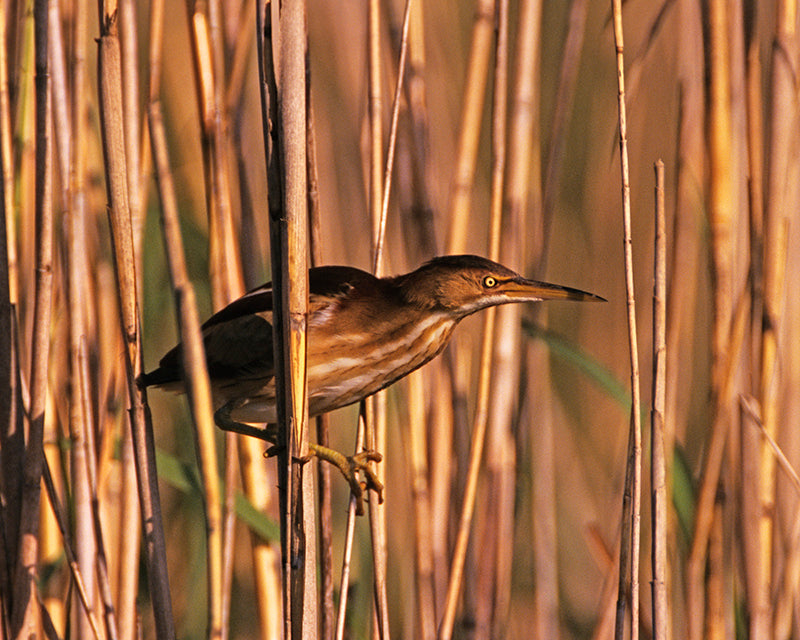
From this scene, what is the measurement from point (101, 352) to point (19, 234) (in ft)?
0.66

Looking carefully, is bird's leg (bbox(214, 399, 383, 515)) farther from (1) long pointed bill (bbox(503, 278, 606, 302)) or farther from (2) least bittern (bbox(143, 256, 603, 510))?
(1) long pointed bill (bbox(503, 278, 606, 302))

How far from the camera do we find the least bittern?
1.30m

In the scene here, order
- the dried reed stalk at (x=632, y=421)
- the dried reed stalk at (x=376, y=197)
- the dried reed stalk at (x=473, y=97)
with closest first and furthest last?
the dried reed stalk at (x=632, y=421), the dried reed stalk at (x=376, y=197), the dried reed stalk at (x=473, y=97)

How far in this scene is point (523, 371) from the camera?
4.89ft

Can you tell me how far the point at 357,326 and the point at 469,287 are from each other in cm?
18

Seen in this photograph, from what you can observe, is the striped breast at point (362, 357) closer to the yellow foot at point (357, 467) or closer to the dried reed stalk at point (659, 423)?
the yellow foot at point (357, 467)

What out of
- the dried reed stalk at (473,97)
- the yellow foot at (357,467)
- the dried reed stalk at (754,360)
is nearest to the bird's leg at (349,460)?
the yellow foot at (357,467)

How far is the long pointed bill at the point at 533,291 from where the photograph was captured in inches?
50.4

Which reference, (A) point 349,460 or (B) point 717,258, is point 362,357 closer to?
(A) point 349,460

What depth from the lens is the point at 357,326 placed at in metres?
1.35

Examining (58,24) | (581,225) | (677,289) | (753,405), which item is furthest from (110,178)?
(581,225)

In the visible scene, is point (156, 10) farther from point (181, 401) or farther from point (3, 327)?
point (181, 401)

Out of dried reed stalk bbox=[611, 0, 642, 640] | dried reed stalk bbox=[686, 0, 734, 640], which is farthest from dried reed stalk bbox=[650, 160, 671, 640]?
dried reed stalk bbox=[686, 0, 734, 640]

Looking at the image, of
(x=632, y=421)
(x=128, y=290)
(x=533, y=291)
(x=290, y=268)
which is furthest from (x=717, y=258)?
(x=128, y=290)
